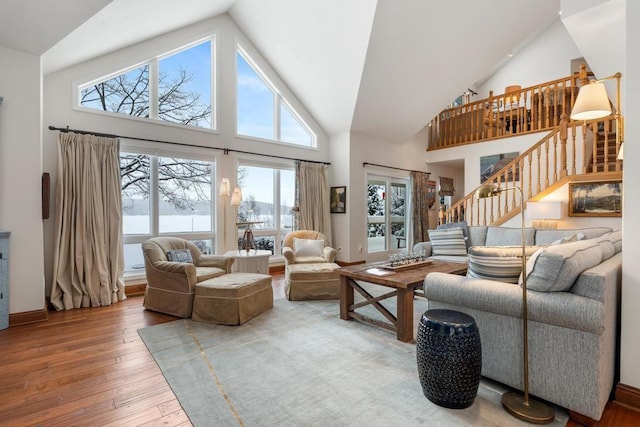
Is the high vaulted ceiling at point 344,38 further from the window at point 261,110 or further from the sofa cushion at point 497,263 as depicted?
the sofa cushion at point 497,263

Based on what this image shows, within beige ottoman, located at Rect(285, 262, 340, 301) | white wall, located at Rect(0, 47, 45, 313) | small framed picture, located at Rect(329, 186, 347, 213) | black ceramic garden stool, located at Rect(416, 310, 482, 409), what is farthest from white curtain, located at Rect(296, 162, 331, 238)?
black ceramic garden stool, located at Rect(416, 310, 482, 409)

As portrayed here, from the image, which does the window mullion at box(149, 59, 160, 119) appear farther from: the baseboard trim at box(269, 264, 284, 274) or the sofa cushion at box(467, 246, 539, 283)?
the sofa cushion at box(467, 246, 539, 283)

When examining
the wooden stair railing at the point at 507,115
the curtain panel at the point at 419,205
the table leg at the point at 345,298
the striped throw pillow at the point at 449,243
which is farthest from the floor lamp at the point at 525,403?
the curtain panel at the point at 419,205

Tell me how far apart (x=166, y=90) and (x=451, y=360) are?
209 inches

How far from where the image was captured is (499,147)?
6.78 metres

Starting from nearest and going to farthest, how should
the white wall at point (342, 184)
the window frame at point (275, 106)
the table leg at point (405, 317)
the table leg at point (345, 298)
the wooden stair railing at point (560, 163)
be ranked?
the table leg at point (405, 317)
the table leg at point (345, 298)
the wooden stair railing at point (560, 163)
the window frame at point (275, 106)
the white wall at point (342, 184)

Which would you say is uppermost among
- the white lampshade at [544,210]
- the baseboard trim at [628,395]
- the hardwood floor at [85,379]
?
the white lampshade at [544,210]

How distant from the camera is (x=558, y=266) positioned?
1785mm

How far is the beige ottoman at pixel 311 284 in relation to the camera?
→ 410 centimetres

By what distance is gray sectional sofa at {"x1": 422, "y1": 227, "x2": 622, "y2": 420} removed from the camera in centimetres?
170

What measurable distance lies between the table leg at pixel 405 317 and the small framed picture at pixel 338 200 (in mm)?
3725

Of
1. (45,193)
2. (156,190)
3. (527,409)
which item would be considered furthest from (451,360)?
(156,190)

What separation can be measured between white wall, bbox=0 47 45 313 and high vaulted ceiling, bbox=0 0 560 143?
283 millimetres

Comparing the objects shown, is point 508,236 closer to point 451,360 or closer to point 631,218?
point 631,218
